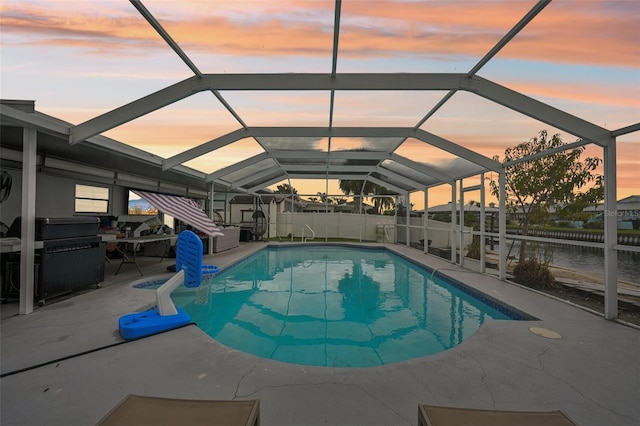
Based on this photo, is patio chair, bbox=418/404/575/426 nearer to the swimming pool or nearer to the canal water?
the swimming pool

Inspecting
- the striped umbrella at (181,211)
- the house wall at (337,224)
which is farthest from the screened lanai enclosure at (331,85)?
the house wall at (337,224)

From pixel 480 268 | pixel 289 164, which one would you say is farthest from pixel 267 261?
pixel 480 268

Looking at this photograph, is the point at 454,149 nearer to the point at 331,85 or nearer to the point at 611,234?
the point at 611,234

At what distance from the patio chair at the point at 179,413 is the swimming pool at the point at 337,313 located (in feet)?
6.66

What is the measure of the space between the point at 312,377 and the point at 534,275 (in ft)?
19.1

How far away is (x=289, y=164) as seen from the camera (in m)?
11.1

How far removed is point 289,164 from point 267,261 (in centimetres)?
347

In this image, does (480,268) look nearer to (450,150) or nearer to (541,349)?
(450,150)

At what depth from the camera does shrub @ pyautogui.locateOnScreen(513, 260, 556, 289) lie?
6215 millimetres

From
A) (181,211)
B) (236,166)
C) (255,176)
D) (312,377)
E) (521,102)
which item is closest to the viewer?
(312,377)

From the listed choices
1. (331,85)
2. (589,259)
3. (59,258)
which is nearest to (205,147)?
(59,258)

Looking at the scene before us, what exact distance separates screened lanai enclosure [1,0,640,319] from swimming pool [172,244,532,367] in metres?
1.90

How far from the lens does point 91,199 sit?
338 inches

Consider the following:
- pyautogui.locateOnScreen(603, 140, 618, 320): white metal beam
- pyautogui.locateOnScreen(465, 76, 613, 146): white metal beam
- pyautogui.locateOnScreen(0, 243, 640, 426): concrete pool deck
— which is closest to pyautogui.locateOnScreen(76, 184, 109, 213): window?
pyautogui.locateOnScreen(0, 243, 640, 426): concrete pool deck
